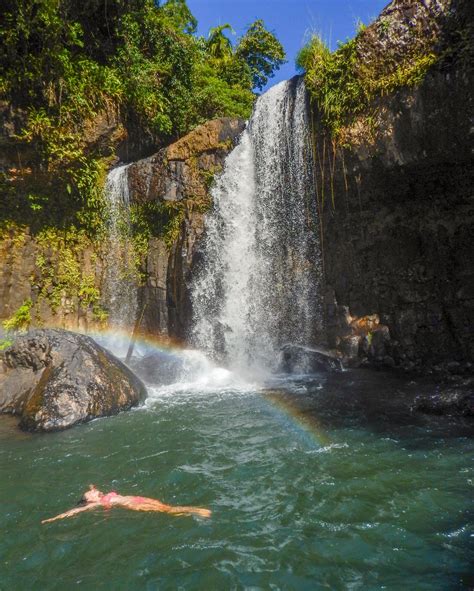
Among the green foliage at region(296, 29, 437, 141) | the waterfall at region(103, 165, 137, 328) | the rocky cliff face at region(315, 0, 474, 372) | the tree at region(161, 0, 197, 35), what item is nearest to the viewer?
the rocky cliff face at region(315, 0, 474, 372)

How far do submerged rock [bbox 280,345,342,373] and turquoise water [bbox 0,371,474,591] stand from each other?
304cm

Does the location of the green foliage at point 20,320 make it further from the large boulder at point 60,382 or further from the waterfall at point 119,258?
the large boulder at point 60,382

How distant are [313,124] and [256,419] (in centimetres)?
781

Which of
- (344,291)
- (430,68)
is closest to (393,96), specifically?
(430,68)

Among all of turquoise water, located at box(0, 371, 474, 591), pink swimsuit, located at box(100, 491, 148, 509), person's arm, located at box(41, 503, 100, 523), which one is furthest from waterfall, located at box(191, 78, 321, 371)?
person's arm, located at box(41, 503, 100, 523)

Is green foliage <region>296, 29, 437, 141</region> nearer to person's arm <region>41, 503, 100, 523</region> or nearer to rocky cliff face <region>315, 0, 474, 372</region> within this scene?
rocky cliff face <region>315, 0, 474, 372</region>

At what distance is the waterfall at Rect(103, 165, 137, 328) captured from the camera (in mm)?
14508

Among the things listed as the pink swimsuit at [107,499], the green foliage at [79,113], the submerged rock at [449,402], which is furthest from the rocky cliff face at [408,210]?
the pink swimsuit at [107,499]

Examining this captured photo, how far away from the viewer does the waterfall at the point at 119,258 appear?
1451cm

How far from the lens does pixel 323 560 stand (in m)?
3.45

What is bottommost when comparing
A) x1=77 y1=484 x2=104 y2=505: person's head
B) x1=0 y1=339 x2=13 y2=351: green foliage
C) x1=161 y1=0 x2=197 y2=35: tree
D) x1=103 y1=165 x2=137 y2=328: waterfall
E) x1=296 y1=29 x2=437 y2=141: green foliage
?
x1=77 y1=484 x2=104 y2=505: person's head

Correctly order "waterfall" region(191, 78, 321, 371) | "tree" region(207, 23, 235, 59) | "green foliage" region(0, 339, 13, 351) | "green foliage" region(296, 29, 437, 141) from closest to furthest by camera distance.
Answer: "green foliage" region(296, 29, 437, 141) < "green foliage" region(0, 339, 13, 351) < "waterfall" region(191, 78, 321, 371) < "tree" region(207, 23, 235, 59)

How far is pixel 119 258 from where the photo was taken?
14.8 meters

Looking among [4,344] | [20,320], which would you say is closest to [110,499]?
[4,344]
